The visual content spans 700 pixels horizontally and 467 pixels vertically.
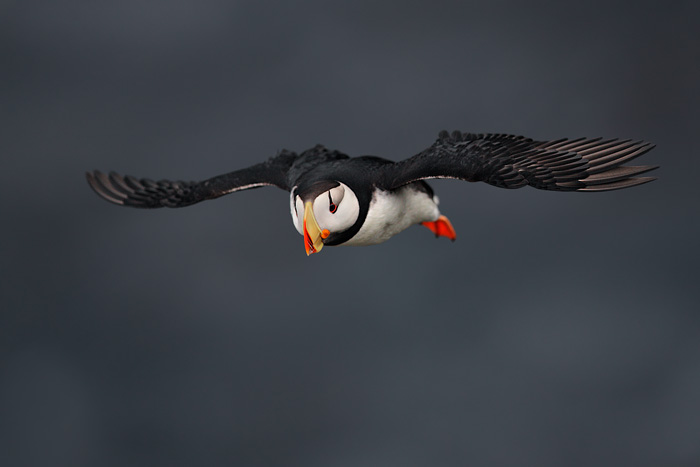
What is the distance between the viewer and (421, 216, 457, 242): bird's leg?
1209 cm

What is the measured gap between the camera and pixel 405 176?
32.1 feet

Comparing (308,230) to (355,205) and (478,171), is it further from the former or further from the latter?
(478,171)

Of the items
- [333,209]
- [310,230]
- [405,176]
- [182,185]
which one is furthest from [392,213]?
[182,185]

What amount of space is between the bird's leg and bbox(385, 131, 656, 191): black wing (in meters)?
2.04

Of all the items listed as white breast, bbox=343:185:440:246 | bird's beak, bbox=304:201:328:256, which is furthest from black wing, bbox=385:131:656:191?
bird's beak, bbox=304:201:328:256

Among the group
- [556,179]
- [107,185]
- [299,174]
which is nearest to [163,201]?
[107,185]

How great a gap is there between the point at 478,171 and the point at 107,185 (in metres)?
5.07

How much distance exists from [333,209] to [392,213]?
1132mm

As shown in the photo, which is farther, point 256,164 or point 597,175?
point 256,164

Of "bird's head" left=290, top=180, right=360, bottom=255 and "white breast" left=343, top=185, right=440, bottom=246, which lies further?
"white breast" left=343, top=185, right=440, bottom=246

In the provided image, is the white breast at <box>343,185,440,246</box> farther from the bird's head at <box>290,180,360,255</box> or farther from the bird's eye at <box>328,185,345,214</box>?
the bird's eye at <box>328,185,345,214</box>

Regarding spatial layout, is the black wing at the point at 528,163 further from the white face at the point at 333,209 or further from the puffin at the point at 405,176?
the white face at the point at 333,209

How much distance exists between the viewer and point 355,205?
9539mm

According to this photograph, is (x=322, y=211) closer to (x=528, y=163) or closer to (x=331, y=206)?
(x=331, y=206)
